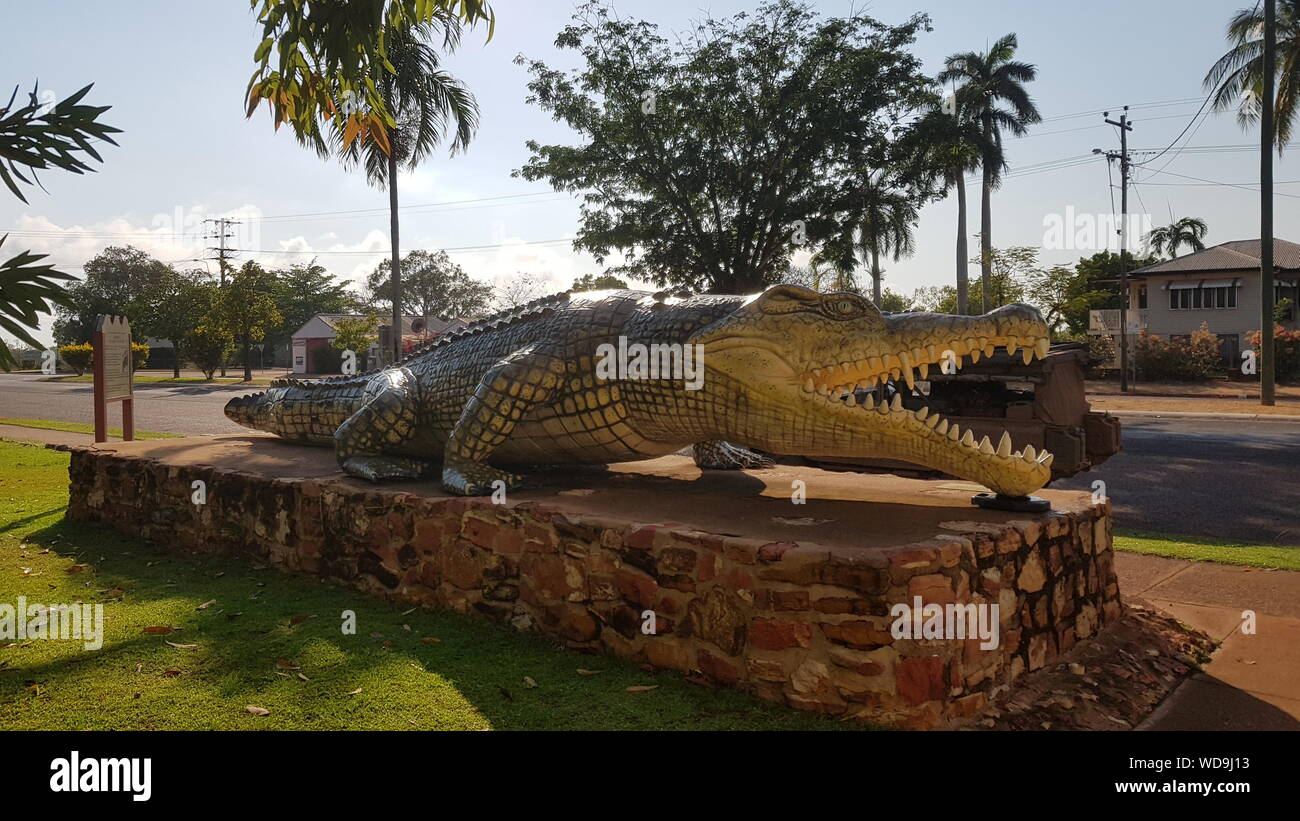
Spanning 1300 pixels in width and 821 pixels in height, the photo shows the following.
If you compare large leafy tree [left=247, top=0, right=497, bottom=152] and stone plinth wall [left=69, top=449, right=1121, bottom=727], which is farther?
large leafy tree [left=247, top=0, right=497, bottom=152]

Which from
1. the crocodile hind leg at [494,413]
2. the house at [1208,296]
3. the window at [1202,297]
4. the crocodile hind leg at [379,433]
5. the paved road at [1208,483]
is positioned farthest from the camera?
the window at [1202,297]

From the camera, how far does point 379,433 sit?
5246 mm

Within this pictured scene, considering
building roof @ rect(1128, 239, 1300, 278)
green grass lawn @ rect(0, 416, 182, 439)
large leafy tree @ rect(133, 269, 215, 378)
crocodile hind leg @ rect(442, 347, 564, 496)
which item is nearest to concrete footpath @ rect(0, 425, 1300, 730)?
crocodile hind leg @ rect(442, 347, 564, 496)

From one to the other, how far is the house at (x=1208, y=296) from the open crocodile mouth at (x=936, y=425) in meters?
32.4

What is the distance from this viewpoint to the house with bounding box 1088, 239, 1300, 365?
33.7 metres

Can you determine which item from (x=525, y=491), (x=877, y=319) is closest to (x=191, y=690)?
(x=525, y=491)

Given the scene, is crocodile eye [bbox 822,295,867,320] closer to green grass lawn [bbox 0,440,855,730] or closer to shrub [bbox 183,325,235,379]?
green grass lawn [bbox 0,440,855,730]

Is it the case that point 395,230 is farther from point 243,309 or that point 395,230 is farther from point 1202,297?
point 1202,297

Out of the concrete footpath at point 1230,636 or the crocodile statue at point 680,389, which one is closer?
the concrete footpath at point 1230,636

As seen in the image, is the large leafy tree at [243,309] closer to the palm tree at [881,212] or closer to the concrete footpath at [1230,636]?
the palm tree at [881,212]

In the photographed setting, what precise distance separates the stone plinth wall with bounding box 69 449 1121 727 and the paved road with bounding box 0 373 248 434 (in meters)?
11.5

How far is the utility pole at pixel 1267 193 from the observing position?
1983 cm

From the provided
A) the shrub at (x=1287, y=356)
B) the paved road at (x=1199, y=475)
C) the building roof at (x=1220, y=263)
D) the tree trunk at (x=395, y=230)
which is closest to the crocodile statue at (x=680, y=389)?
the paved road at (x=1199, y=475)

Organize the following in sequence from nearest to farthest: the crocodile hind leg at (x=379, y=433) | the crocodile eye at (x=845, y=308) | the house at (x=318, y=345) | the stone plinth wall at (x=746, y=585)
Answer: the stone plinth wall at (x=746, y=585)
the crocodile eye at (x=845, y=308)
the crocodile hind leg at (x=379, y=433)
the house at (x=318, y=345)
